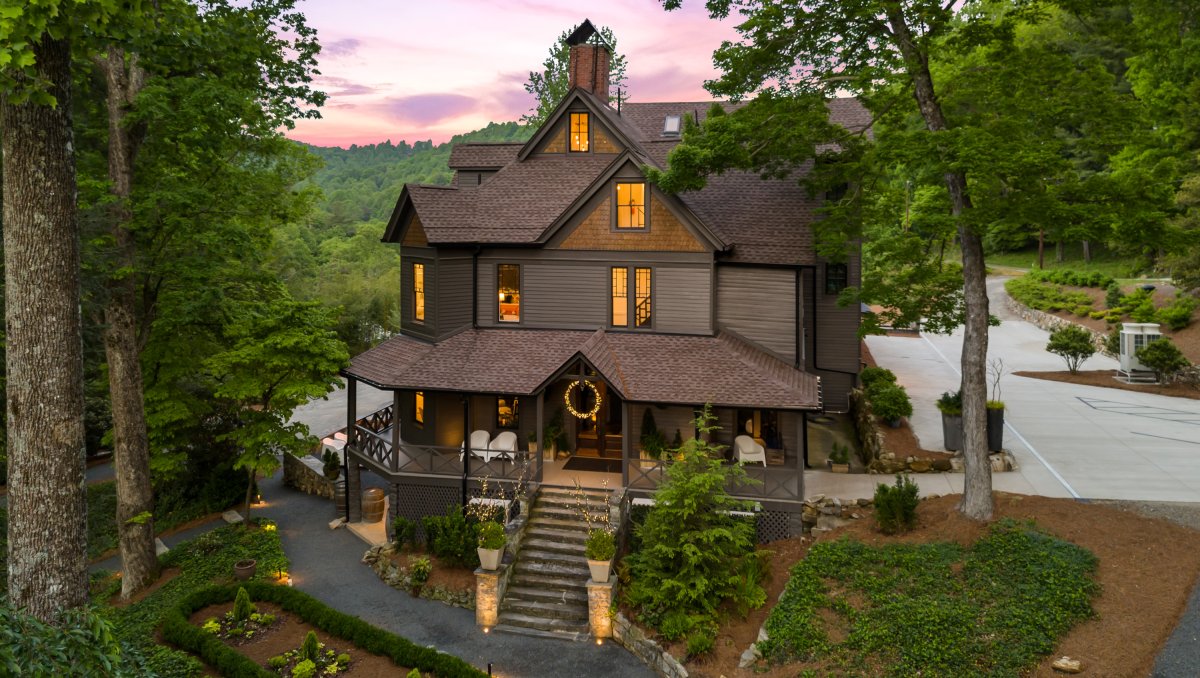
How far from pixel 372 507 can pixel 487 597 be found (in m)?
7.25

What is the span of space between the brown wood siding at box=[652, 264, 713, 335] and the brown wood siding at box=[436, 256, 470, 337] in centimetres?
574

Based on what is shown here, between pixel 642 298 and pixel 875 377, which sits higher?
pixel 642 298

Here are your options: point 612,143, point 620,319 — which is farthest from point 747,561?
point 612,143

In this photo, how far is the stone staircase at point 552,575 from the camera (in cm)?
1509

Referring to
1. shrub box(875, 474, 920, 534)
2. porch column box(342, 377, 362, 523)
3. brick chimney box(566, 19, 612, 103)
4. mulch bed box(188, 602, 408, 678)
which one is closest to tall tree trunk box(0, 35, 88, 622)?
mulch bed box(188, 602, 408, 678)

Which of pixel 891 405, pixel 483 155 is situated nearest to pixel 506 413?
pixel 483 155

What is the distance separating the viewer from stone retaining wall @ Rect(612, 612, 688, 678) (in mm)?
13000

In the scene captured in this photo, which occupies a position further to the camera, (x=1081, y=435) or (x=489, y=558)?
(x=1081, y=435)

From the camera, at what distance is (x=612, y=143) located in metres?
22.4

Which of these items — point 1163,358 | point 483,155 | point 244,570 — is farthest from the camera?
point 1163,358

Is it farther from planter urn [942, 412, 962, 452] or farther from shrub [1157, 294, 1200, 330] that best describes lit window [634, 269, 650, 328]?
shrub [1157, 294, 1200, 330]

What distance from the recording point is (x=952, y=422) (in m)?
18.6

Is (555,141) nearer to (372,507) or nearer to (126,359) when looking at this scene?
(372,507)

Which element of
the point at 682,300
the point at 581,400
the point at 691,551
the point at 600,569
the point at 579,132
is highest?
the point at 579,132
